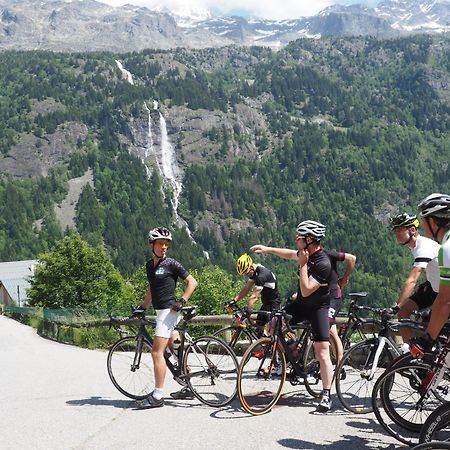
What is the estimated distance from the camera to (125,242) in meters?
174

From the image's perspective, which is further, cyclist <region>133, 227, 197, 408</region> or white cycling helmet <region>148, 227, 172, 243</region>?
white cycling helmet <region>148, 227, 172, 243</region>

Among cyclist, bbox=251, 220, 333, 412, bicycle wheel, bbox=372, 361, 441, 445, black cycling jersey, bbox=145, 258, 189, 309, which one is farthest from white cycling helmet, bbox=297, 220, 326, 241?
bicycle wheel, bbox=372, 361, 441, 445

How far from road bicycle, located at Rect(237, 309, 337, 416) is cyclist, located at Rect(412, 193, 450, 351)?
2.26 metres

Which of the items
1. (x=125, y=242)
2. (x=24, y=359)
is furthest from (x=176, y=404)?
(x=125, y=242)

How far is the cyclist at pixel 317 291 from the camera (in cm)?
713

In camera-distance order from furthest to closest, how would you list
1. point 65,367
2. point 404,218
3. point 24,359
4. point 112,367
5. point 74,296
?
point 74,296, point 24,359, point 65,367, point 112,367, point 404,218

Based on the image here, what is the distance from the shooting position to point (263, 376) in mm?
7562

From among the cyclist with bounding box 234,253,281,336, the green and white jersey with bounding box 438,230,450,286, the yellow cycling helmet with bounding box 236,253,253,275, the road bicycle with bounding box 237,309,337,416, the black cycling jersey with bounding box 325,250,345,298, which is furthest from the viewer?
the cyclist with bounding box 234,253,281,336

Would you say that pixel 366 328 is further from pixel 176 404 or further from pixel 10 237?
pixel 10 237

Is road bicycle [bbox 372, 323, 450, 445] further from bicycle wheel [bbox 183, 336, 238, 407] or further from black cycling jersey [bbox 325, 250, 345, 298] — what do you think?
bicycle wheel [bbox 183, 336, 238, 407]

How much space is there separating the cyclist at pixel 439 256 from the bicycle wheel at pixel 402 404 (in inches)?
24.1

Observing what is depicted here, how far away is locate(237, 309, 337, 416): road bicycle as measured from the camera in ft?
24.0

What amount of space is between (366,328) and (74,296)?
176ft

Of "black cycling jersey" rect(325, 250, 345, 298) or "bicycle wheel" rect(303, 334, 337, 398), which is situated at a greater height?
"black cycling jersey" rect(325, 250, 345, 298)
